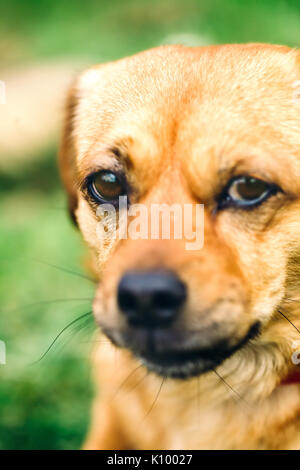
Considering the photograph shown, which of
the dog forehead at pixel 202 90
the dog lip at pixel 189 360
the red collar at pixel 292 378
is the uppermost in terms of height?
the dog forehead at pixel 202 90

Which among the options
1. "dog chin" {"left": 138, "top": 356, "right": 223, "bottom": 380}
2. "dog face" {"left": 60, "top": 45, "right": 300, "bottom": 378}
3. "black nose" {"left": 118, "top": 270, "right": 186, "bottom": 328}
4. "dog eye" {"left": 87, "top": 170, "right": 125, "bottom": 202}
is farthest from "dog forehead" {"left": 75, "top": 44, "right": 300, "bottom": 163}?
"dog chin" {"left": 138, "top": 356, "right": 223, "bottom": 380}

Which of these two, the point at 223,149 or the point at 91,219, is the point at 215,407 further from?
the point at 223,149

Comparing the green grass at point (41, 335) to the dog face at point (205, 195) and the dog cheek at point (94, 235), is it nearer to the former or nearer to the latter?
the dog cheek at point (94, 235)

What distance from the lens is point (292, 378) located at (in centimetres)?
252

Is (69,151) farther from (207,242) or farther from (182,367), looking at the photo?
(182,367)

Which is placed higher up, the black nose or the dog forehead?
the dog forehead

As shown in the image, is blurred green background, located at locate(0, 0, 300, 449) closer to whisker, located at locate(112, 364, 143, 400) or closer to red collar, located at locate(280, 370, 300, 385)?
whisker, located at locate(112, 364, 143, 400)

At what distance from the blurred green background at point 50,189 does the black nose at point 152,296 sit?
882 mm

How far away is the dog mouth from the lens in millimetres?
2080

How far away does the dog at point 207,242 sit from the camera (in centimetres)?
206

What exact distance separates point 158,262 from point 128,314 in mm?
242

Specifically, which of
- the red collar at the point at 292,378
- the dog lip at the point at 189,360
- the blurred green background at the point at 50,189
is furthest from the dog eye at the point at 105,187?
the red collar at the point at 292,378

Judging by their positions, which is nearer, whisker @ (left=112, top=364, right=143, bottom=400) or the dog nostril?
the dog nostril

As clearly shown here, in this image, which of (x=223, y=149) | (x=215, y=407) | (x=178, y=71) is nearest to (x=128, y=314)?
(x=223, y=149)
